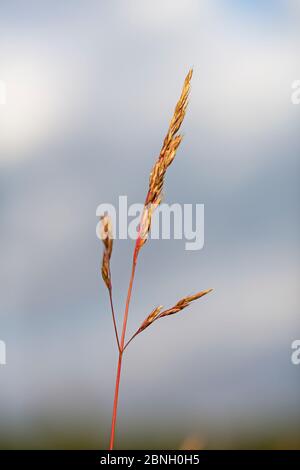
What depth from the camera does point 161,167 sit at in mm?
→ 502

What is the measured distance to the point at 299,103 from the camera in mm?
1129

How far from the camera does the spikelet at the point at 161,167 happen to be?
476 millimetres

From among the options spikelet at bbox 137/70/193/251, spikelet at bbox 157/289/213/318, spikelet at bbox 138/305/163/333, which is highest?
spikelet at bbox 137/70/193/251

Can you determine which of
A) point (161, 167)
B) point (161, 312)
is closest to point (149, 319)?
point (161, 312)

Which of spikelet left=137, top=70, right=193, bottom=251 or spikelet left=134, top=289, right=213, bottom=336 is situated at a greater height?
spikelet left=137, top=70, right=193, bottom=251

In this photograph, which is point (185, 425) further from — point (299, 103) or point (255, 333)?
point (299, 103)

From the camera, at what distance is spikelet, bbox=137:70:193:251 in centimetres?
48

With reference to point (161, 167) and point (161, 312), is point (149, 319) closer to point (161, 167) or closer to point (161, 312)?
point (161, 312)

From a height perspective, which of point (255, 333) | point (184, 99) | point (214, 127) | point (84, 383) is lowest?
point (84, 383)

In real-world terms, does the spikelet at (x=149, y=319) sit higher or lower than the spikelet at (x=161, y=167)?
lower
